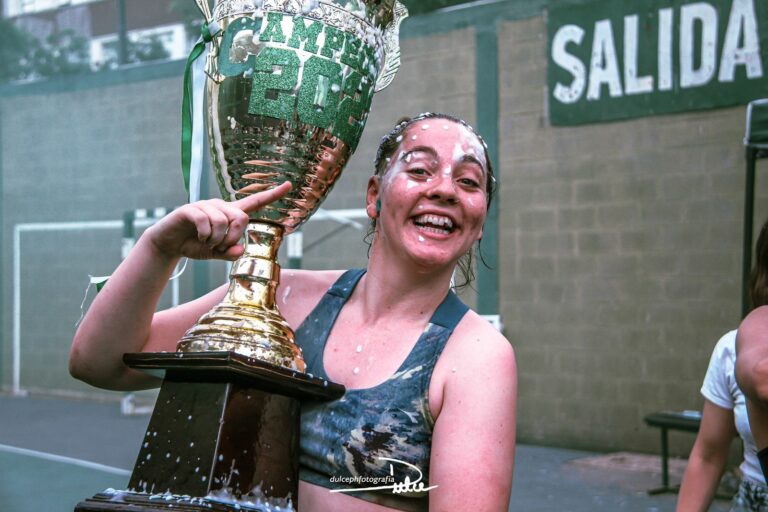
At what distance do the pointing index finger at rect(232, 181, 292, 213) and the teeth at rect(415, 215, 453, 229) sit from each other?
241 millimetres

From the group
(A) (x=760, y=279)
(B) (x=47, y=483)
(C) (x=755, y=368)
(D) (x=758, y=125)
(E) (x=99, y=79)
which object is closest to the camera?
(C) (x=755, y=368)

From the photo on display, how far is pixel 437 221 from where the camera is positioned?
65.7 inches

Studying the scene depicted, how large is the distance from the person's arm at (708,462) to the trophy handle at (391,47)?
4.15 ft

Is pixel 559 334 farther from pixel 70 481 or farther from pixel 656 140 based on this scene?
pixel 70 481

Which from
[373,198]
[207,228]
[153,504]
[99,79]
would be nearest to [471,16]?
[99,79]

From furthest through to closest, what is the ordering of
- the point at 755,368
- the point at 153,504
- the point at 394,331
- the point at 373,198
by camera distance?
the point at 755,368
the point at 373,198
the point at 394,331
the point at 153,504

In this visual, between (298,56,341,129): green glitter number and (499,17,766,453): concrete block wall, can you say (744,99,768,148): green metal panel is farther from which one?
(298,56,341,129): green glitter number

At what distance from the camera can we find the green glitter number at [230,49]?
1.70 metres

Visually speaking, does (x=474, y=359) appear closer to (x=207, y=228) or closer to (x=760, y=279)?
(x=207, y=228)

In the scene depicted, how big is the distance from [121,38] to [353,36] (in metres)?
11.0

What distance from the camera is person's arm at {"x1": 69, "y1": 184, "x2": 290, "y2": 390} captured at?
1.53m

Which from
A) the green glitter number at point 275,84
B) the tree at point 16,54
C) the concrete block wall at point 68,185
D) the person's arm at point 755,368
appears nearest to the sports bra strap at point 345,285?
the green glitter number at point 275,84

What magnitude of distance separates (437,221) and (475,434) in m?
0.38

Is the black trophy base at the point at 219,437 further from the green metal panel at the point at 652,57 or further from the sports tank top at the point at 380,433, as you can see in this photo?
the green metal panel at the point at 652,57
